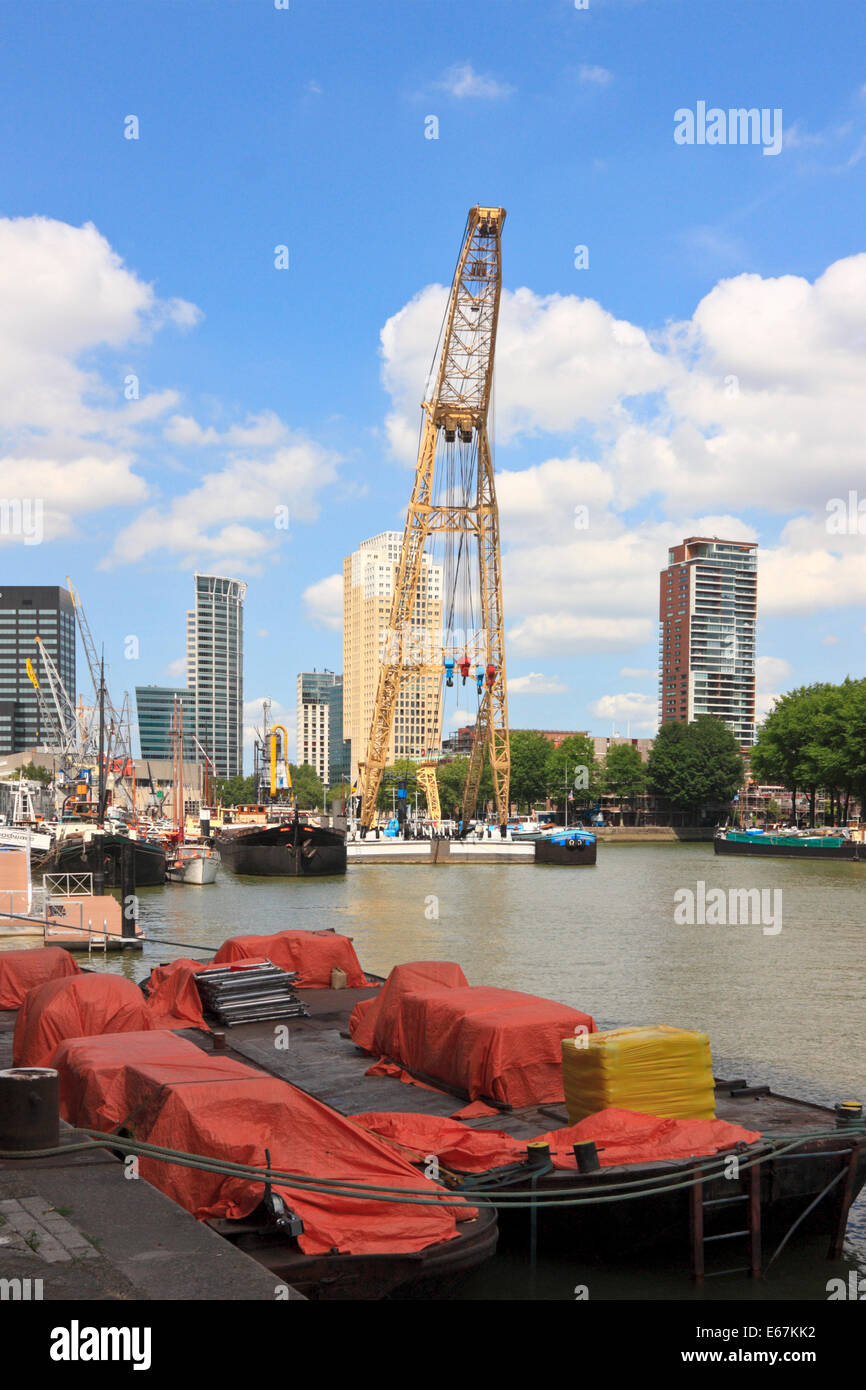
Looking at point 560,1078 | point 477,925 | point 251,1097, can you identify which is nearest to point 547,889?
point 477,925

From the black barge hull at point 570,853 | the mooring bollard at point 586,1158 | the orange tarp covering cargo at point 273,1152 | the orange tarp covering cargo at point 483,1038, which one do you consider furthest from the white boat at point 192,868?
Answer: the mooring bollard at point 586,1158

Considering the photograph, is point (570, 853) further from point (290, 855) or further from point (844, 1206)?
point (844, 1206)

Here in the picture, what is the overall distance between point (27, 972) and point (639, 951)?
20708 millimetres

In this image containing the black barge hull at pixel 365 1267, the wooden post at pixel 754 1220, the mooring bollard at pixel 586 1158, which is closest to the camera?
the black barge hull at pixel 365 1267

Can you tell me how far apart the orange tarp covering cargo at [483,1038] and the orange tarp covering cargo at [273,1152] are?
3416 mm

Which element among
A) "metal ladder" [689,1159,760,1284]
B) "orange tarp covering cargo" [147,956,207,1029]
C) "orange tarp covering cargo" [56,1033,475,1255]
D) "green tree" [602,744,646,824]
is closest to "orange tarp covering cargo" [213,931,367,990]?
"orange tarp covering cargo" [147,956,207,1029]

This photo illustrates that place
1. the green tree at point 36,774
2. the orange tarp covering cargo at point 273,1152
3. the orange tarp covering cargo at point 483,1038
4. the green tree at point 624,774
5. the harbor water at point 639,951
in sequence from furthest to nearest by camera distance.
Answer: the green tree at point 36,774 < the green tree at point 624,774 < the orange tarp covering cargo at point 483,1038 < the harbor water at point 639,951 < the orange tarp covering cargo at point 273,1152

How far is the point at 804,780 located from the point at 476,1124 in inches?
4671

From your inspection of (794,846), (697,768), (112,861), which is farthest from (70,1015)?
(697,768)

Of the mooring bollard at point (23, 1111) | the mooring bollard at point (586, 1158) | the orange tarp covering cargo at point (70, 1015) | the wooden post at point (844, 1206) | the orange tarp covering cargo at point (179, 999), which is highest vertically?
the mooring bollard at point (23, 1111)

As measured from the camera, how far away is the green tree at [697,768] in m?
161

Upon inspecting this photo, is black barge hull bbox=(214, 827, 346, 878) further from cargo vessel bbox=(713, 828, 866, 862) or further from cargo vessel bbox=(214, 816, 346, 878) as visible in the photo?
cargo vessel bbox=(713, 828, 866, 862)

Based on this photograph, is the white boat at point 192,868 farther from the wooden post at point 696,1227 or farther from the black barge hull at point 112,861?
the wooden post at point 696,1227

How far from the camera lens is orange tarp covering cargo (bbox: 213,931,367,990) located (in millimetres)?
23594
